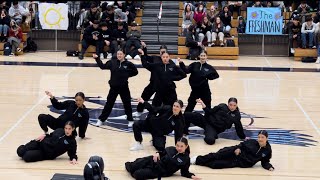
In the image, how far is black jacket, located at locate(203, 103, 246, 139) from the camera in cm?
1358

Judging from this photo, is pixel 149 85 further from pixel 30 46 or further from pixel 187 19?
pixel 30 46

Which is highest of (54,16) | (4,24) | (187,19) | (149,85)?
(54,16)

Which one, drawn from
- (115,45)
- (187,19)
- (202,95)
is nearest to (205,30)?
(187,19)

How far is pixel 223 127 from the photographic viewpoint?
45.0ft

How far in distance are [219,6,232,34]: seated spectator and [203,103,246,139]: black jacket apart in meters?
13.7

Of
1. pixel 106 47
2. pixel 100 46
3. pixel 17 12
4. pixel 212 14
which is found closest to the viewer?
pixel 100 46

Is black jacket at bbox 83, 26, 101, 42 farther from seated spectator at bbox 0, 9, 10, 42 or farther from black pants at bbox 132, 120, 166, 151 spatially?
black pants at bbox 132, 120, 166, 151

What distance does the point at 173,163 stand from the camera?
11.0m

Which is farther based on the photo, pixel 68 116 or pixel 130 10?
pixel 130 10

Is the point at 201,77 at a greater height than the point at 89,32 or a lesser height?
lesser

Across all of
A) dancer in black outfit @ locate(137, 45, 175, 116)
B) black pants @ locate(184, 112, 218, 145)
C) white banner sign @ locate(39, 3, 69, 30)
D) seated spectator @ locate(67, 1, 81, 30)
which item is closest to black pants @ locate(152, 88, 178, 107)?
dancer in black outfit @ locate(137, 45, 175, 116)

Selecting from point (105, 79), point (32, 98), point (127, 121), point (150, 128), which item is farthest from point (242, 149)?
point (105, 79)

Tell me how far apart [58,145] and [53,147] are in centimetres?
10

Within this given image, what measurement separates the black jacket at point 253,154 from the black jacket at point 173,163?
3.81ft
